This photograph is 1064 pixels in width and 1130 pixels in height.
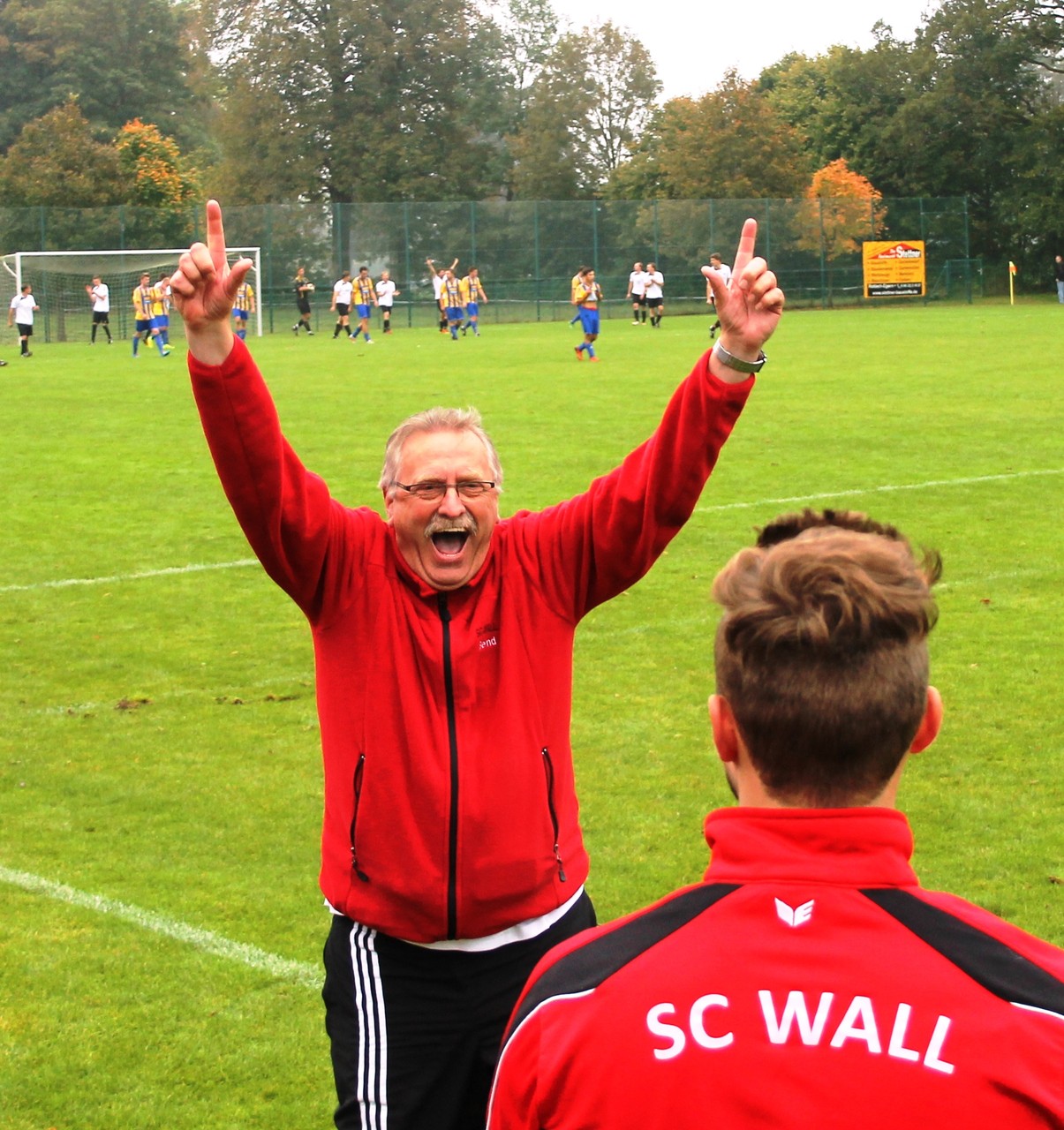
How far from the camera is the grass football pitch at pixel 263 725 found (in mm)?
5043

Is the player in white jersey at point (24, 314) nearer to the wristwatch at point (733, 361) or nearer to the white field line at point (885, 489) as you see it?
the white field line at point (885, 489)

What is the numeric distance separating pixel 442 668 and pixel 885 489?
453 inches

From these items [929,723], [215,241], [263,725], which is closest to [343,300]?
[263,725]

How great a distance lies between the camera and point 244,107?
240 feet

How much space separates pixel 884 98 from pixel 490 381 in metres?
→ 43.0

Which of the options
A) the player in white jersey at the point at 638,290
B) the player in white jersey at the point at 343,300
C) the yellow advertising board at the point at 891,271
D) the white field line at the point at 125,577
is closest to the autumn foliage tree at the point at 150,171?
the player in white jersey at the point at 343,300

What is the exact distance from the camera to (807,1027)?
1.70 meters

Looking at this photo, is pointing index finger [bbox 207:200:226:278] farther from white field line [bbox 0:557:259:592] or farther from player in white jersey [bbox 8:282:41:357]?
player in white jersey [bbox 8:282:41:357]

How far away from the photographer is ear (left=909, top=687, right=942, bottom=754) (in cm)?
193

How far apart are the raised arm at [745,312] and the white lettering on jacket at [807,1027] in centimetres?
185

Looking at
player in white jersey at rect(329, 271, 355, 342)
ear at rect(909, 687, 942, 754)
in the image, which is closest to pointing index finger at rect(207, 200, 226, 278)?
ear at rect(909, 687, 942, 754)

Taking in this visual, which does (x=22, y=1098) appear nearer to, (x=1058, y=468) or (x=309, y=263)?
(x=1058, y=468)

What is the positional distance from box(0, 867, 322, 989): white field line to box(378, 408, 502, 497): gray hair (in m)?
2.35

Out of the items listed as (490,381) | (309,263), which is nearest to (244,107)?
(309,263)
